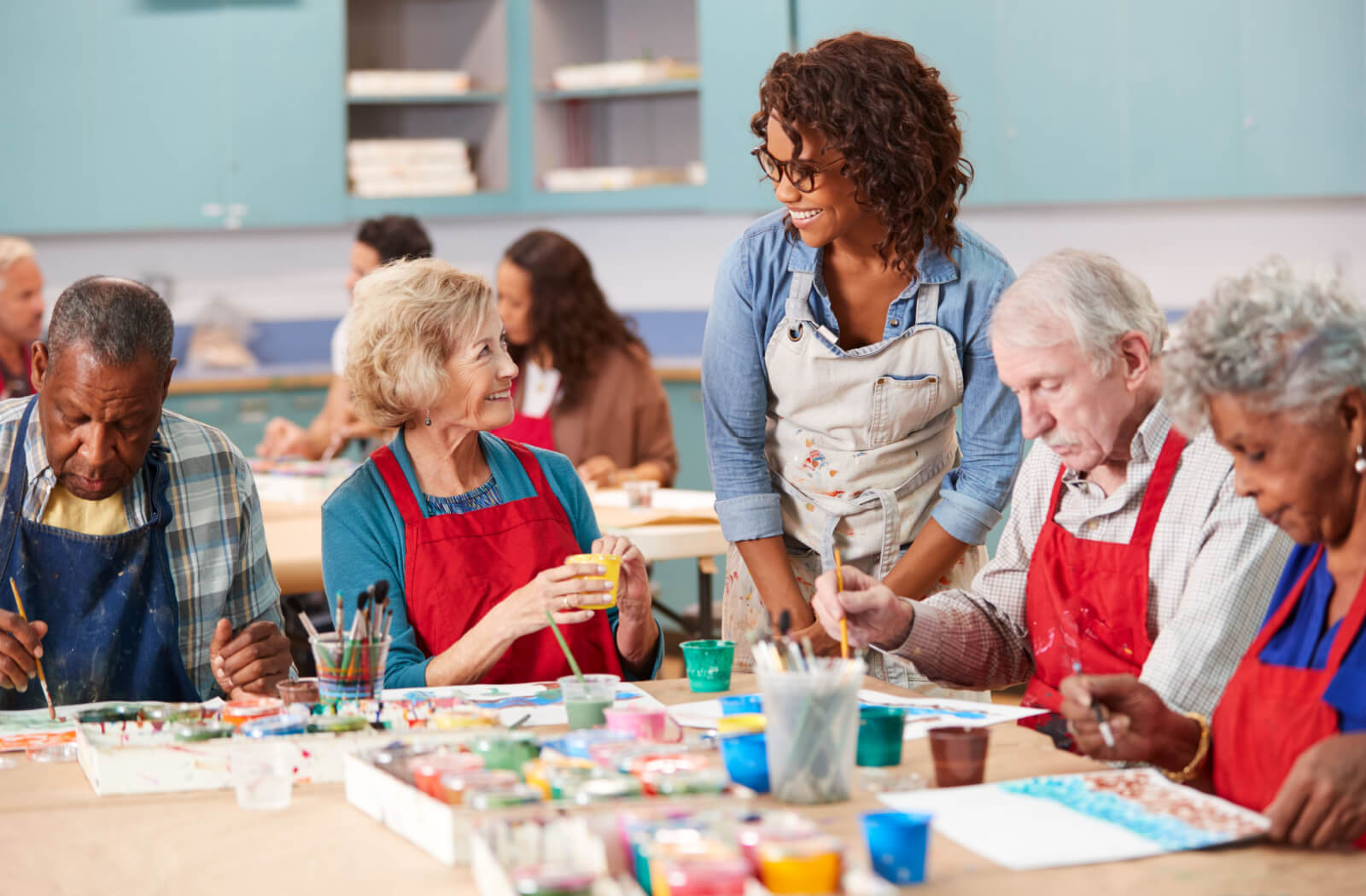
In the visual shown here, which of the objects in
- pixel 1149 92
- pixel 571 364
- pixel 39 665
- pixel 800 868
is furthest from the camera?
pixel 1149 92

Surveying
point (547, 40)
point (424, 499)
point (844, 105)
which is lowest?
point (424, 499)

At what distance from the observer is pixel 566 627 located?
8.18ft

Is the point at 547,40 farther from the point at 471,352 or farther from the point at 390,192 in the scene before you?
the point at 471,352

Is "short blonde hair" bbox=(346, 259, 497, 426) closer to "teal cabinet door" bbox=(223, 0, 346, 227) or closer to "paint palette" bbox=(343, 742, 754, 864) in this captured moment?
"paint palette" bbox=(343, 742, 754, 864)

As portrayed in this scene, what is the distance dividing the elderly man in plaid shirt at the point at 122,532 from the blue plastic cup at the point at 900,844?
43.2 inches

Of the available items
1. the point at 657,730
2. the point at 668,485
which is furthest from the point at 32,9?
the point at 657,730

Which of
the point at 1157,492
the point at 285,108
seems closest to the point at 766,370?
the point at 1157,492

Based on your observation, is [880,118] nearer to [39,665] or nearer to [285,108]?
[39,665]

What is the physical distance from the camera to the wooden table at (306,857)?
1378 mm

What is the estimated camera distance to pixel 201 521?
248cm

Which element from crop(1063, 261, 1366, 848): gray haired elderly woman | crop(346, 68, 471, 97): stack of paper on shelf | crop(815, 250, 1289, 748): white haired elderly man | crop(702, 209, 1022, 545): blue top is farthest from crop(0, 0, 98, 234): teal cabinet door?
crop(1063, 261, 1366, 848): gray haired elderly woman

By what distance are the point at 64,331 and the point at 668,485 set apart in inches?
113

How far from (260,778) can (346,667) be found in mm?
272

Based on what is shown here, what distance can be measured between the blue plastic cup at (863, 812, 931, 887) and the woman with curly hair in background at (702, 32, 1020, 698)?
3.91ft
